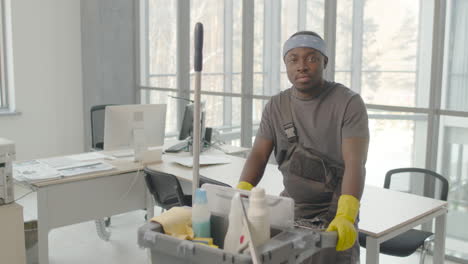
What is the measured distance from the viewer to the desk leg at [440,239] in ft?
8.75

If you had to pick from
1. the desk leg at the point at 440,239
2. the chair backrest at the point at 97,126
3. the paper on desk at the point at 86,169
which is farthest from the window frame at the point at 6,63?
the desk leg at the point at 440,239

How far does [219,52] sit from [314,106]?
3.93m

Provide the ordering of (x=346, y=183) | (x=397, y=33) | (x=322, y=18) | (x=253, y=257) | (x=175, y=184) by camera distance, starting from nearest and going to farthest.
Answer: (x=253, y=257) < (x=346, y=183) < (x=175, y=184) < (x=397, y=33) < (x=322, y=18)

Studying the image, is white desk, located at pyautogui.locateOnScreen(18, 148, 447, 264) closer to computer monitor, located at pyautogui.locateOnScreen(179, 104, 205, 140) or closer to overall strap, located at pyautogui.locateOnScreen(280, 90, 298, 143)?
computer monitor, located at pyautogui.locateOnScreen(179, 104, 205, 140)

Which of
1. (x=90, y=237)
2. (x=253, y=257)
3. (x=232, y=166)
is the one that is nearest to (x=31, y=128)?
(x=90, y=237)

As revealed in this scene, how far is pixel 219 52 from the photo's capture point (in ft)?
18.4

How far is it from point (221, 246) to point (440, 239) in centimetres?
181

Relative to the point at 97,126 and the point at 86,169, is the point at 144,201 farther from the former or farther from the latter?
the point at 97,126

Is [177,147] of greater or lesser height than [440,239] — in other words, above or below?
above

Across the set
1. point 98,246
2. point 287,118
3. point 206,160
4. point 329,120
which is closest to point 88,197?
point 98,246

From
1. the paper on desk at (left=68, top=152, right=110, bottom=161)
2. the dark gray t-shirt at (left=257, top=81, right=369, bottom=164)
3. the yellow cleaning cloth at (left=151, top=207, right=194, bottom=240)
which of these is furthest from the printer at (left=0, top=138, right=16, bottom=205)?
the yellow cleaning cloth at (left=151, top=207, right=194, bottom=240)

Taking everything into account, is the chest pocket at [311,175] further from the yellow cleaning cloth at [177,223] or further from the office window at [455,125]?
the office window at [455,125]

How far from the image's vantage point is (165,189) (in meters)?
3.26

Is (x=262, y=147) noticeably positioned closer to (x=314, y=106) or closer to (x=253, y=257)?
(x=314, y=106)
